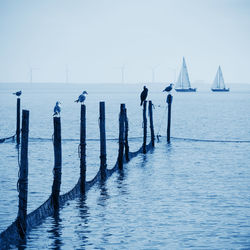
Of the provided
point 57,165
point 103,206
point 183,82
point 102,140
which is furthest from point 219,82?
point 57,165

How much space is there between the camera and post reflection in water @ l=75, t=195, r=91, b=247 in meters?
11.3

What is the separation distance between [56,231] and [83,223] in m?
0.90

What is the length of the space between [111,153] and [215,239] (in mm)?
16529

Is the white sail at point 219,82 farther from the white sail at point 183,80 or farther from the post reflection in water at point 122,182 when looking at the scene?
the post reflection in water at point 122,182

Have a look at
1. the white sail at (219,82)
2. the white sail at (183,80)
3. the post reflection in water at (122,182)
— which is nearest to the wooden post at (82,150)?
the post reflection in water at (122,182)

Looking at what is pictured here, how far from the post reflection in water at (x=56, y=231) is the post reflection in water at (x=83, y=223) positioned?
40 cm

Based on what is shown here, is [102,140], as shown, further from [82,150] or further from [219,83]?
[219,83]

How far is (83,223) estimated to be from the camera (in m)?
12.6

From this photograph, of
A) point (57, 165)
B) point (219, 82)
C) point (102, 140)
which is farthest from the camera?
point (219, 82)

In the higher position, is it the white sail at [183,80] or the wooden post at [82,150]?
the white sail at [183,80]

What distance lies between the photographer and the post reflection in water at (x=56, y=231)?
10930 mm

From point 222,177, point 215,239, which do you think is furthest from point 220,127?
point 215,239

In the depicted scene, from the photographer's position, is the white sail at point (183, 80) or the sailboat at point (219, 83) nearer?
the white sail at point (183, 80)

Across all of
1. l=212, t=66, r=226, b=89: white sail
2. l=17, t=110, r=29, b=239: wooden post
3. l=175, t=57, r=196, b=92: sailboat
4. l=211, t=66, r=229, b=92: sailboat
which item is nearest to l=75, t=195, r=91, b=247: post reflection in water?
l=17, t=110, r=29, b=239: wooden post
